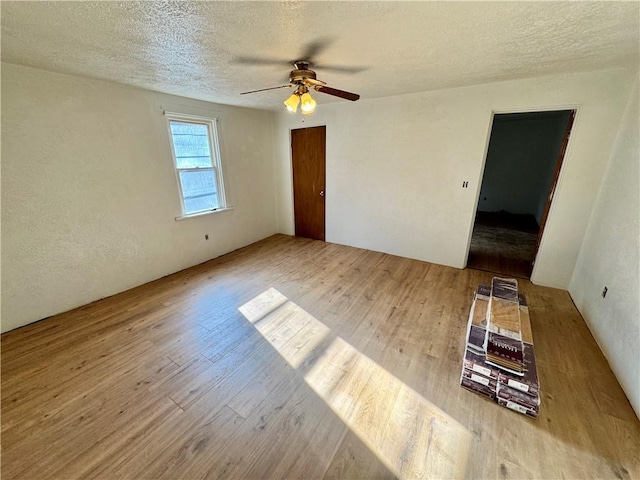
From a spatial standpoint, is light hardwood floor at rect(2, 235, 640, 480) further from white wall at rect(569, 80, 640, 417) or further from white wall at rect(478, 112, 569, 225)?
white wall at rect(478, 112, 569, 225)

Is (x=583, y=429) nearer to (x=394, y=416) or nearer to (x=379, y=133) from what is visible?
(x=394, y=416)

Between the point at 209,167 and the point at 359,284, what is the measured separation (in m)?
2.83

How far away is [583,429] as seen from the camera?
153cm

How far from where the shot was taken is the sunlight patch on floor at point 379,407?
1.38m

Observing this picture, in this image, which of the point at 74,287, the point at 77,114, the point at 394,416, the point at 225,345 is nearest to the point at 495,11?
the point at 394,416

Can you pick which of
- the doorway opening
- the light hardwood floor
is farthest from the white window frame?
the doorway opening

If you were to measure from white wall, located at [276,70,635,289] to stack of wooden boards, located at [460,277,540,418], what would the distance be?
1590 mm

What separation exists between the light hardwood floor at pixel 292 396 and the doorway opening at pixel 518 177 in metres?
2.73

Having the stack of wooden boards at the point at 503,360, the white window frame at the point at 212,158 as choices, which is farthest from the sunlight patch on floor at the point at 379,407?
the white window frame at the point at 212,158

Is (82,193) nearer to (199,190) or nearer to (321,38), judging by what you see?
(199,190)

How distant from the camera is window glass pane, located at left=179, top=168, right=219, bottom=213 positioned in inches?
144

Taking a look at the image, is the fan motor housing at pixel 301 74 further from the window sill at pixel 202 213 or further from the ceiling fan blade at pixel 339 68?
the window sill at pixel 202 213

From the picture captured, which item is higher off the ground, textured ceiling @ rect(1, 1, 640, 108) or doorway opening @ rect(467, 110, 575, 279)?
textured ceiling @ rect(1, 1, 640, 108)

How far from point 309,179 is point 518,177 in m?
5.70
